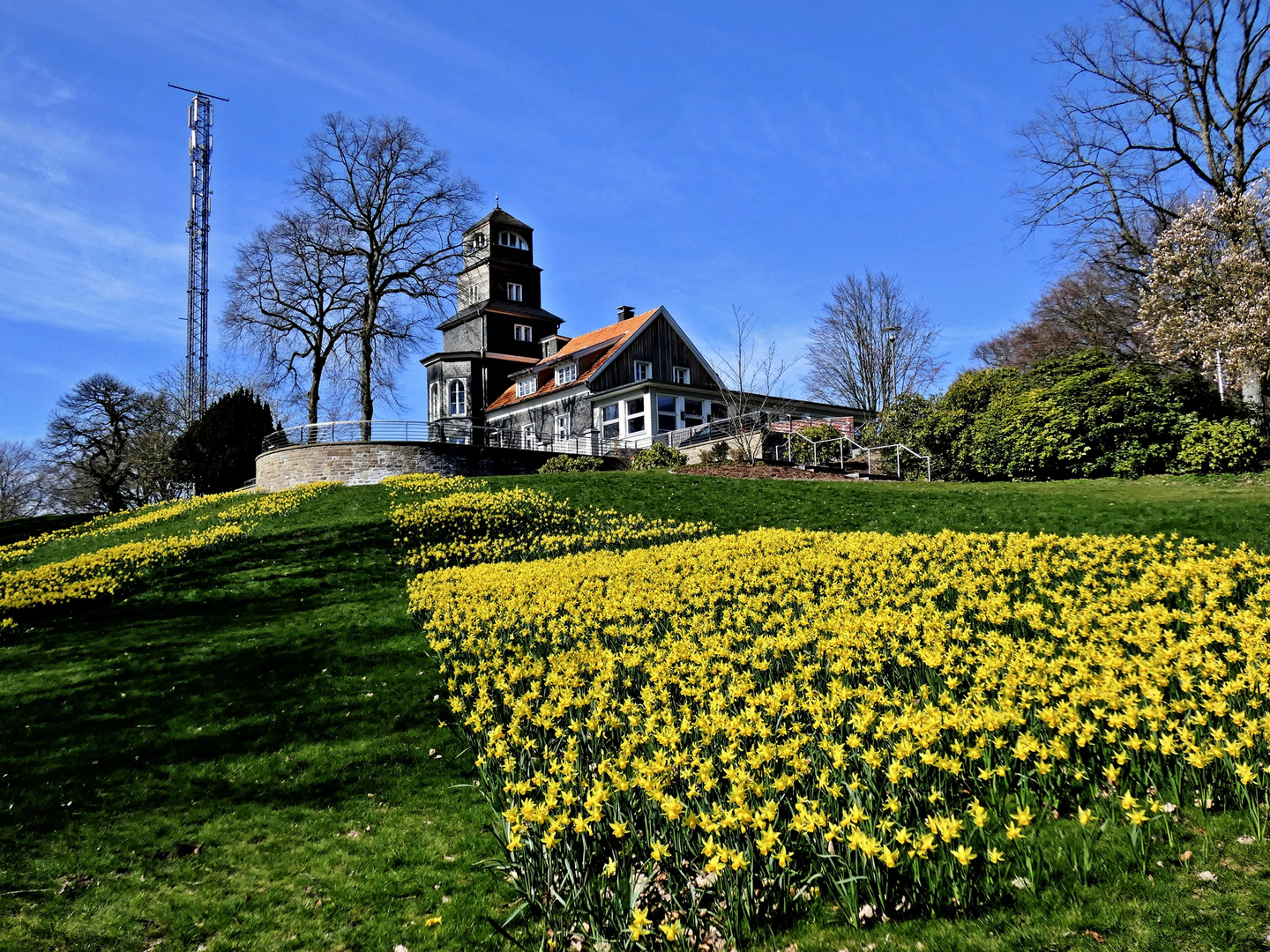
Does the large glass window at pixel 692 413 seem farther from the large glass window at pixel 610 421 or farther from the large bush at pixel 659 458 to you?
the large bush at pixel 659 458

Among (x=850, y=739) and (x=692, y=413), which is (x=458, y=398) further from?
(x=850, y=739)

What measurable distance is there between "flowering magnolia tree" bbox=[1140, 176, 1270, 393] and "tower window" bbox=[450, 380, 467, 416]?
34.1 meters

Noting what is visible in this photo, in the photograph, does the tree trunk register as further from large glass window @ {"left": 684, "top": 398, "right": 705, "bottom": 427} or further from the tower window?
large glass window @ {"left": 684, "top": 398, "right": 705, "bottom": 427}

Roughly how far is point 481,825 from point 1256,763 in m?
4.89

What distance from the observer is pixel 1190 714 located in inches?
192

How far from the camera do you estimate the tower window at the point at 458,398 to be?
43.8m

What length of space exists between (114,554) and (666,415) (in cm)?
2354

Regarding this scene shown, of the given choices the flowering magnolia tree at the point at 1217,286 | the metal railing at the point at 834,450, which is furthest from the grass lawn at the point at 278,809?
the metal railing at the point at 834,450

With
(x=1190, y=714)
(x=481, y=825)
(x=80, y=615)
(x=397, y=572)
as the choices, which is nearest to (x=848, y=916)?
(x=481, y=825)

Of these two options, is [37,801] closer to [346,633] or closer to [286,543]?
[346,633]

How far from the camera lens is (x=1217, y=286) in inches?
867

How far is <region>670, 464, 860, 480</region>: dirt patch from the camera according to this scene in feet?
83.2

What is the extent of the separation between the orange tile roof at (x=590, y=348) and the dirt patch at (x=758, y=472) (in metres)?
11.8

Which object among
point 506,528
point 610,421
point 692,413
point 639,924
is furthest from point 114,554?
point 692,413
